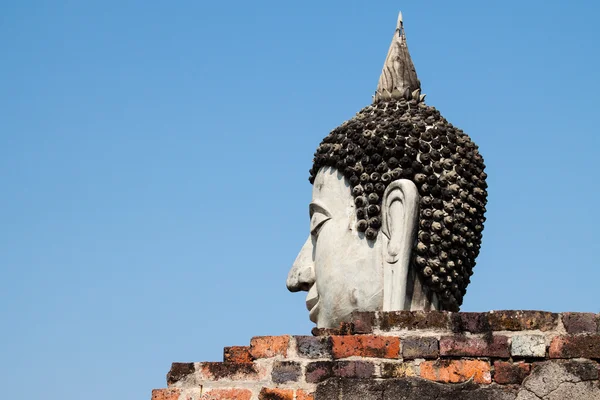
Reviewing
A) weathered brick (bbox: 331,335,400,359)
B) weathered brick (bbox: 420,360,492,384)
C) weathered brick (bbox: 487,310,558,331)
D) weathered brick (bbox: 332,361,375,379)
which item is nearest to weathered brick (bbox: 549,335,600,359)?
weathered brick (bbox: 487,310,558,331)

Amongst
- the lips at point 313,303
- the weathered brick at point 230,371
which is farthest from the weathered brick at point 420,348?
the lips at point 313,303

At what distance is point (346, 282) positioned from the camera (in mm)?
10898

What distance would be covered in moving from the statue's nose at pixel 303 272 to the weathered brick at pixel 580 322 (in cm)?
300

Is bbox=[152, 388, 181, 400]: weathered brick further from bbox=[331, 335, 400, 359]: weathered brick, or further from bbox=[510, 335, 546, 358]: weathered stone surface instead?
bbox=[510, 335, 546, 358]: weathered stone surface

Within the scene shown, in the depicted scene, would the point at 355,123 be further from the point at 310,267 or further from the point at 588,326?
the point at 588,326

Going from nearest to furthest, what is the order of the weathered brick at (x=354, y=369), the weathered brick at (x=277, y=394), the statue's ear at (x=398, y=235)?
the weathered brick at (x=354, y=369) → the weathered brick at (x=277, y=394) → the statue's ear at (x=398, y=235)

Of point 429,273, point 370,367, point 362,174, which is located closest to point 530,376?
point 370,367

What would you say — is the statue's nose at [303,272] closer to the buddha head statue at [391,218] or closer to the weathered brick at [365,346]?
the buddha head statue at [391,218]

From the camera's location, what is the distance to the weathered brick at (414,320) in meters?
9.10

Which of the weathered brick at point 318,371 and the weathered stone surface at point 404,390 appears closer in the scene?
the weathered stone surface at point 404,390

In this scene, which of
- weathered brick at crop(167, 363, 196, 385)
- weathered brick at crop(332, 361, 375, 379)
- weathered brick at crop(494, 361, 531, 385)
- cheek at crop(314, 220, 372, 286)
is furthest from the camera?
cheek at crop(314, 220, 372, 286)

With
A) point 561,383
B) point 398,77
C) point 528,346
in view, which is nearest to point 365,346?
point 528,346

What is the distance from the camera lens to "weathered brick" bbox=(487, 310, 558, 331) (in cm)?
894

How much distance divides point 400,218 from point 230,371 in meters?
2.18
